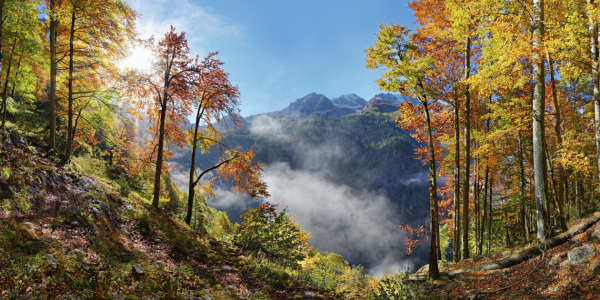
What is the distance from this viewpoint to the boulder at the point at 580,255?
545cm

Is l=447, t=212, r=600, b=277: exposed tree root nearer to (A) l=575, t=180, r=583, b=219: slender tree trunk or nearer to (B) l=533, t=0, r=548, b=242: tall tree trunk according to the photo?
(B) l=533, t=0, r=548, b=242: tall tree trunk

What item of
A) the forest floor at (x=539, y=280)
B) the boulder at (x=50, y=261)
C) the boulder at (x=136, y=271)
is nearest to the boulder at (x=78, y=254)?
the boulder at (x=50, y=261)

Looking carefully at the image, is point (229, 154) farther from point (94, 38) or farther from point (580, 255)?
point (580, 255)

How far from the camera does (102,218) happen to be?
21.8ft

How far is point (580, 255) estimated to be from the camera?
219 inches

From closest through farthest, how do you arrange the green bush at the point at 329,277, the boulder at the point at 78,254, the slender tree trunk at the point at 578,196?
the boulder at the point at 78,254 < the green bush at the point at 329,277 < the slender tree trunk at the point at 578,196

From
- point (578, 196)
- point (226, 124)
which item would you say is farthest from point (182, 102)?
point (578, 196)

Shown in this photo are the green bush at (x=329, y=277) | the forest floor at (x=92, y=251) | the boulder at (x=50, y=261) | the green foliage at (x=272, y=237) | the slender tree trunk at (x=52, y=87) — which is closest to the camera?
the forest floor at (x=92, y=251)

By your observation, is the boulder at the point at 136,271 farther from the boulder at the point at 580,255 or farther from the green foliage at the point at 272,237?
the boulder at the point at 580,255

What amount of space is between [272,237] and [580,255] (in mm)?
9809

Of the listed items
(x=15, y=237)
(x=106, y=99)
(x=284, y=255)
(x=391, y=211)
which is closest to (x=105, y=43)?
(x=106, y=99)

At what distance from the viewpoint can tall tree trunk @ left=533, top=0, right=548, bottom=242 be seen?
723 centimetres

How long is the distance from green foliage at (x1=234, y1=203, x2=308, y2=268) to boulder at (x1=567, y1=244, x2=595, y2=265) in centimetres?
876

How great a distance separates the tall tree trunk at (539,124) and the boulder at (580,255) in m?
1.48
